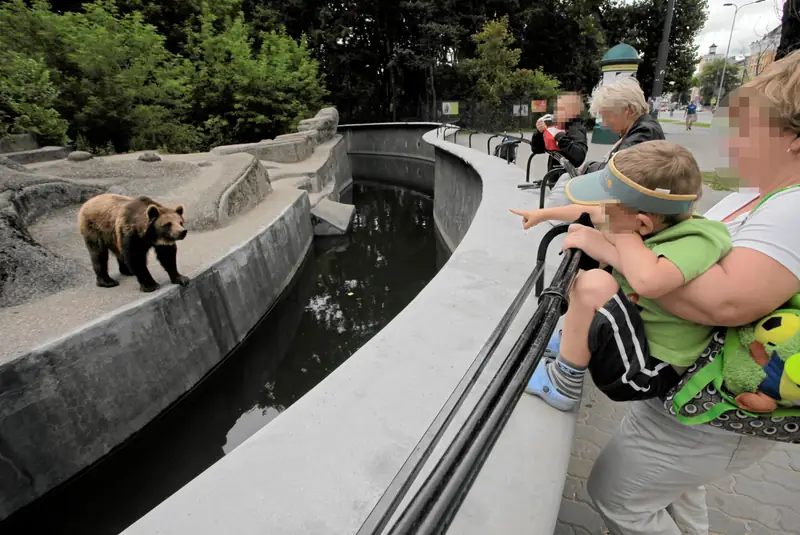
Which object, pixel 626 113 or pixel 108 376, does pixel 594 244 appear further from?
pixel 108 376

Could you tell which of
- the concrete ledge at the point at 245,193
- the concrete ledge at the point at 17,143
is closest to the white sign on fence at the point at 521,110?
the concrete ledge at the point at 245,193

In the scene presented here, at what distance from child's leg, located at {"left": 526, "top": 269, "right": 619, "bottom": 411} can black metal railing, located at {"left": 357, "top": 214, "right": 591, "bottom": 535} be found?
6cm

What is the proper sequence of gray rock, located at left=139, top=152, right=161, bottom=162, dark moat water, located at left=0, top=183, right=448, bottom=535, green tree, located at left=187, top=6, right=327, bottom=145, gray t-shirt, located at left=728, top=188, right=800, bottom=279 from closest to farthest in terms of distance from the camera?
gray t-shirt, located at left=728, top=188, right=800, bottom=279 < dark moat water, located at left=0, top=183, right=448, bottom=535 < gray rock, located at left=139, top=152, right=161, bottom=162 < green tree, located at left=187, top=6, right=327, bottom=145

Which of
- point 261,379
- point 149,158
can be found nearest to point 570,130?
point 261,379

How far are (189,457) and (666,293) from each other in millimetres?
4434

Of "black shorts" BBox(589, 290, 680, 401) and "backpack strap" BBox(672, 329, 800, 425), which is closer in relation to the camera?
"backpack strap" BBox(672, 329, 800, 425)

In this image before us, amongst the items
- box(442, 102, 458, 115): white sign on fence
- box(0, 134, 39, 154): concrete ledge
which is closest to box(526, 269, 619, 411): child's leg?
box(0, 134, 39, 154): concrete ledge

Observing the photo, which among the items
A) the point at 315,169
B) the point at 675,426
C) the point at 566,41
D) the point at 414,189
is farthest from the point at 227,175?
the point at 566,41

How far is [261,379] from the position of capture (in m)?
5.27

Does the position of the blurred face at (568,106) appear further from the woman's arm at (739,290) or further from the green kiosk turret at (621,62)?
the green kiosk turret at (621,62)

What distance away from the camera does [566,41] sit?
72.4ft

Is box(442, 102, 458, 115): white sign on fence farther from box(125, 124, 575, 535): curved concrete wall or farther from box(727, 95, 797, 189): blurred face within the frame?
box(727, 95, 797, 189): blurred face

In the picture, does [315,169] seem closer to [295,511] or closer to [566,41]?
[295,511]

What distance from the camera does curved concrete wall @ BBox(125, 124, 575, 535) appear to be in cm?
128
